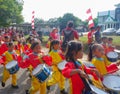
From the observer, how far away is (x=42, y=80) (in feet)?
20.1

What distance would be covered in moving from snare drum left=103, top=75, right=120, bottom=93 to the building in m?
64.4

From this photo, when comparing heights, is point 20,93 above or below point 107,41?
below

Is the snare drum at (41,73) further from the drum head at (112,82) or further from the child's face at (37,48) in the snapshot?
the drum head at (112,82)

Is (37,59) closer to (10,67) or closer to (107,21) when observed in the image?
(10,67)

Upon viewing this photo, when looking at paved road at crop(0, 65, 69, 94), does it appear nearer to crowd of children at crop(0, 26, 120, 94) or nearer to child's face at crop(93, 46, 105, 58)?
crowd of children at crop(0, 26, 120, 94)

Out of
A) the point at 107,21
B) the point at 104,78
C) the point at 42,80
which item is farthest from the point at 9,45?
the point at 107,21

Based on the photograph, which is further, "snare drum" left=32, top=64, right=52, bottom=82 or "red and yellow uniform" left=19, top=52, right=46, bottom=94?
"red and yellow uniform" left=19, top=52, right=46, bottom=94

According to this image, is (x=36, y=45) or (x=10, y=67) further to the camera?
(x=10, y=67)

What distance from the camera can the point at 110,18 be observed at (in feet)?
236

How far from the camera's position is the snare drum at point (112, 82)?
4.34 meters

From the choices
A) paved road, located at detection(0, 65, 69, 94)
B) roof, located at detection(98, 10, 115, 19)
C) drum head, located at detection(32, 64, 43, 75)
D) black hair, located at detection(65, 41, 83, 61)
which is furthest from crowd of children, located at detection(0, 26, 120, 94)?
roof, located at detection(98, 10, 115, 19)

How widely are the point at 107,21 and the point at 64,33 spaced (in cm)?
6268

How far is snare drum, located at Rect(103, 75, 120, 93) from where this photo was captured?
434 centimetres

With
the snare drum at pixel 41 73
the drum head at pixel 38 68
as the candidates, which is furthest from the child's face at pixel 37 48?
the snare drum at pixel 41 73
